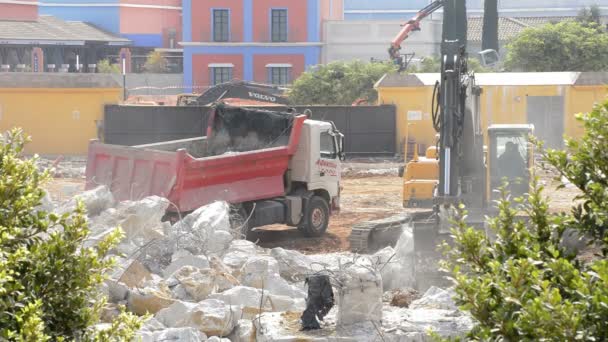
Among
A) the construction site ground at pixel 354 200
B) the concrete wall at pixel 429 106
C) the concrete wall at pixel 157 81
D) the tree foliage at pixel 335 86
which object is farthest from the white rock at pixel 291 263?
the concrete wall at pixel 157 81

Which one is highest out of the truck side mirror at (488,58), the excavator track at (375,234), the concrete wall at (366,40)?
the concrete wall at (366,40)

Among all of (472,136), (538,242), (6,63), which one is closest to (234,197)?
(472,136)

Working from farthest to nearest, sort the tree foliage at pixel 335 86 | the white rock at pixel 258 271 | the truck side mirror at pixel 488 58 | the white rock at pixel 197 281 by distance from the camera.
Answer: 1. the truck side mirror at pixel 488 58
2. the tree foliage at pixel 335 86
3. the white rock at pixel 258 271
4. the white rock at pixel 197 281

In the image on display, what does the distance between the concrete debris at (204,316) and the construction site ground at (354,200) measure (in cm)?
478

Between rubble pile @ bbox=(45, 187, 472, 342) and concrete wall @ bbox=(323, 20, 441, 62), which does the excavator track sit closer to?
rubble pile @ bbox=(45, 187, 472, 342)

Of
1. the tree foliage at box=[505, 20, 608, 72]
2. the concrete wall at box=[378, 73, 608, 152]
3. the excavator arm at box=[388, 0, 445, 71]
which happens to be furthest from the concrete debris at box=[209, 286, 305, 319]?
the excavator arm at box=[388, 0, 445, 71]

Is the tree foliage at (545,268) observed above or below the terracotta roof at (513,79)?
below

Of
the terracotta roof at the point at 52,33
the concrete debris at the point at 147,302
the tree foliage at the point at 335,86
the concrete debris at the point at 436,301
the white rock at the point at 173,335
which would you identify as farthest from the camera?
the terracotta roof at the point at 52,33

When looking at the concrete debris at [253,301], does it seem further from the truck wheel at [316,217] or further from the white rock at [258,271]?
the truck wheel at [316,217]

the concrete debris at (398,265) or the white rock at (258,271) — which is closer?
the white rock at (258,271)

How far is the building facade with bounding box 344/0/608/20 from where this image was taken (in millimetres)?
87812

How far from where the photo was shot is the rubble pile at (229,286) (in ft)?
32.8

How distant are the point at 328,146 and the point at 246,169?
2119 millimetres

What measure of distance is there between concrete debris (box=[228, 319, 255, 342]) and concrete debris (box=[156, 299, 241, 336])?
5 centimetres
